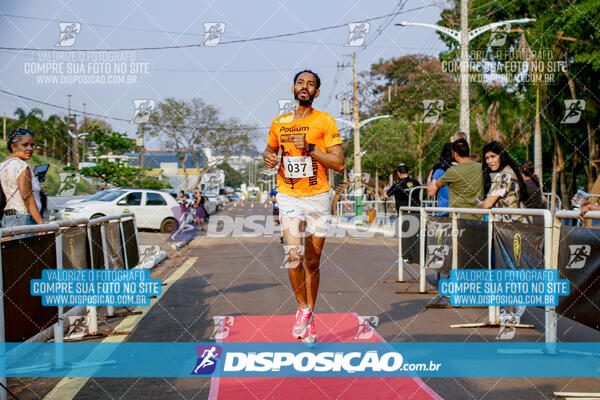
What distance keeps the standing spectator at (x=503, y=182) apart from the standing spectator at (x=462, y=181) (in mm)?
675

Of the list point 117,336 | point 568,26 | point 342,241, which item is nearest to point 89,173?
point 342,241

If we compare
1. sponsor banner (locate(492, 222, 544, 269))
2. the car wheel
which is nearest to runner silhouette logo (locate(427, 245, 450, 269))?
sponsor banner (locate(492, 222, 544, 269))

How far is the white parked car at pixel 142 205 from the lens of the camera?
2342 centimetres

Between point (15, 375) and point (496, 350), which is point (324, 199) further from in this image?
point (15, 375)

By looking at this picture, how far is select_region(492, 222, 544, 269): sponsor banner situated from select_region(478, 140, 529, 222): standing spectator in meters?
0.42

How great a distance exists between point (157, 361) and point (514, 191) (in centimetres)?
418

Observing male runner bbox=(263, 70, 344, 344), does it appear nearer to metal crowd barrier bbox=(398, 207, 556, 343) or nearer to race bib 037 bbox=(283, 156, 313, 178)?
race bib 037 bbox=(283, 156, 313, 178)

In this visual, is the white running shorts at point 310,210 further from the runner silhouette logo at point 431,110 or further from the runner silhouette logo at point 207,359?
the runner silhouette logo at point 431,110

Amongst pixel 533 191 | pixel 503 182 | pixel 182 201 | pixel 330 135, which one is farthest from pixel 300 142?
pixel 182 201

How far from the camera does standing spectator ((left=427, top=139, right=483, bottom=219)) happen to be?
795 centimetres

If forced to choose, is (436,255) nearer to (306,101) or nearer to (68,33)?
(306,101)

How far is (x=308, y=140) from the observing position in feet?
18.5

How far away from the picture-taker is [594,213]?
15.3ft

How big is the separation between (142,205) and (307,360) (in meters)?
20.5
